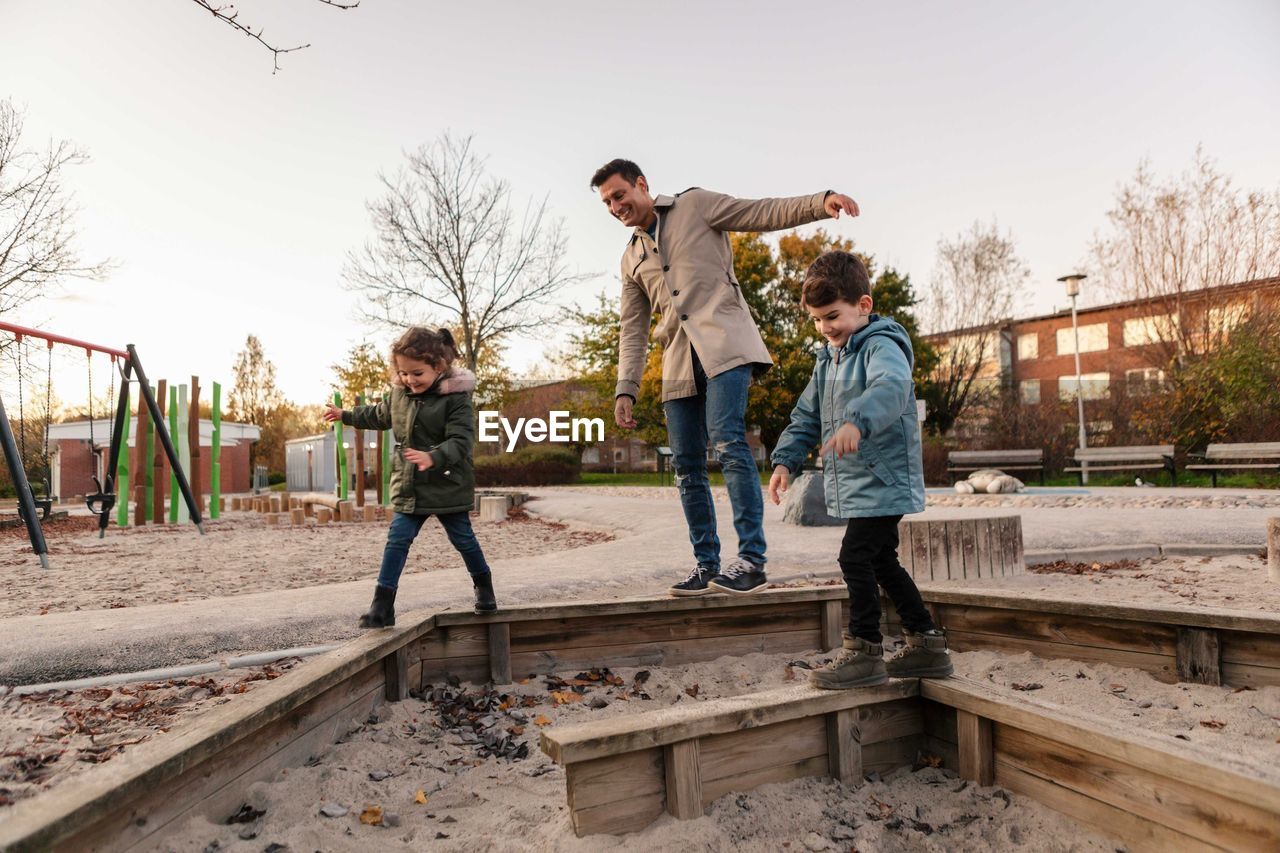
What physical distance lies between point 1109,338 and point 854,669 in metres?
34.5

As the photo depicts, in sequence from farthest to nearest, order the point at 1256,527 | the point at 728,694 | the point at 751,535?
the point at 1256,527 → the point at 751,535 → the point at 728,694

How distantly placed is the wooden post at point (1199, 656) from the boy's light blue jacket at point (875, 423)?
1102 millimetres

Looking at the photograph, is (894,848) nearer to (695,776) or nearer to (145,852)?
(695,776)

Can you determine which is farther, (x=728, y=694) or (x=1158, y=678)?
(x=728, y=694)

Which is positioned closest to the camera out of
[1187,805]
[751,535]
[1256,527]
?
[1187,805]

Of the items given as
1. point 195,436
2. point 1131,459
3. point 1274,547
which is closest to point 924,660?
point 1274,547

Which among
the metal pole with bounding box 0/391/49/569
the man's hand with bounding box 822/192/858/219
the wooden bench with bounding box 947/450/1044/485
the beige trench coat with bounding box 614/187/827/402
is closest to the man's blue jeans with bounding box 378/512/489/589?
the beige trench coat with bounding box 614/187/827/402

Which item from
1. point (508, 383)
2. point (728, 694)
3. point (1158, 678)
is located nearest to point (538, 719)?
point (728, 694)

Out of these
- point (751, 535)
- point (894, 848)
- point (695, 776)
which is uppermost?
point (751, 535)

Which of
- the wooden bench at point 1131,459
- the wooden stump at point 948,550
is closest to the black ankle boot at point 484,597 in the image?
the wooden stump at point 948,550

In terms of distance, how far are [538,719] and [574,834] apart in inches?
35.6

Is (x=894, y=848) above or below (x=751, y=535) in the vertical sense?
below

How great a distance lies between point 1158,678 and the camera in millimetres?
2799

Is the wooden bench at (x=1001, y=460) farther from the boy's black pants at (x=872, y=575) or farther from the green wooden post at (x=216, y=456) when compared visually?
the boy's black pants at (x=872, y=575)
